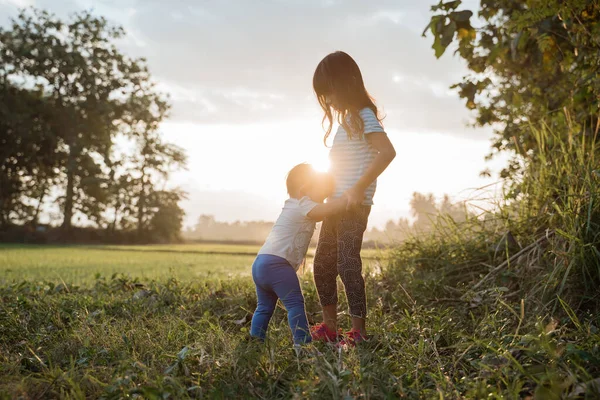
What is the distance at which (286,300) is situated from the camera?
9.16 feet

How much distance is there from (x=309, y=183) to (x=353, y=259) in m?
0.54

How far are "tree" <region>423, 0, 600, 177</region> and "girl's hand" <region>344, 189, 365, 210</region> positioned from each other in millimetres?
1442

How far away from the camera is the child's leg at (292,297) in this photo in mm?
2695

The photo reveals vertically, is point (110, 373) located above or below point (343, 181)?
below

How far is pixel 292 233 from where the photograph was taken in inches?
117

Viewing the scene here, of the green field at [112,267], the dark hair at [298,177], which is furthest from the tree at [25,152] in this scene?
the dark hair at [298,177]

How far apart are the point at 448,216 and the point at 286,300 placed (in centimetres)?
252

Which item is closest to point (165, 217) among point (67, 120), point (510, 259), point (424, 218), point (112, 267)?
point (67, 120)

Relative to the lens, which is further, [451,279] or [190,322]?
[451,279]

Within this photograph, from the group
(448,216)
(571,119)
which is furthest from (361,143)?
(571,119)

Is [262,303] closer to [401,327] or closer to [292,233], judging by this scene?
[292,233]

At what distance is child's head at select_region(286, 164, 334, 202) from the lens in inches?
119

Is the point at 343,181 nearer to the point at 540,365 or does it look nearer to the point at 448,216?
the point at 540,365

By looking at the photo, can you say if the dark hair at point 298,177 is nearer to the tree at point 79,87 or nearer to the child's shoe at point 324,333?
the child's shoe at point 324,333
